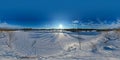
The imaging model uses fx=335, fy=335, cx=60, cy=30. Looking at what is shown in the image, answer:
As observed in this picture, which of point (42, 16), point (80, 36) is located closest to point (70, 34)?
point (80, 36)

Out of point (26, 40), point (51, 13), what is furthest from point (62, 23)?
point (26, 40)

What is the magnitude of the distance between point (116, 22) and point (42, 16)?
76 centimetres

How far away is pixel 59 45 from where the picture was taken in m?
3.53

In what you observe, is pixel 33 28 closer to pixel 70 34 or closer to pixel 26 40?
pixel 26 40

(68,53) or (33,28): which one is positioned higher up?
(33,28)

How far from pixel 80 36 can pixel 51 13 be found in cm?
39

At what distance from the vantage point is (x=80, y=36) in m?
3.51

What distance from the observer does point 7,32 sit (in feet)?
11.7

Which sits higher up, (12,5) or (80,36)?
(12,5)

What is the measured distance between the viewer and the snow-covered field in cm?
349

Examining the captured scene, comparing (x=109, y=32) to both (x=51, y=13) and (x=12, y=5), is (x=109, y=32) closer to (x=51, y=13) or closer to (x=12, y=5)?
(x=51, y=13)

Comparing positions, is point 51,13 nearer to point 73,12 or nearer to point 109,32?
point 73,12

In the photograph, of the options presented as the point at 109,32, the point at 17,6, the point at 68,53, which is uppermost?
the point at 17,6

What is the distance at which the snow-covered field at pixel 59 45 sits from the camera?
3.49 meters
